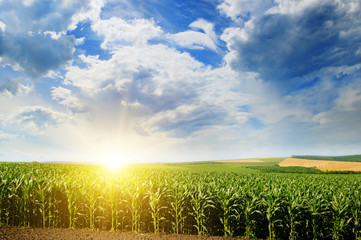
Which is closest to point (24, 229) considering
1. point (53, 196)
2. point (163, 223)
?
point (53, 196)

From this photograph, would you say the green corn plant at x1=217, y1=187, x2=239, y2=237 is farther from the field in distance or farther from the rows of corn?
the field in distance

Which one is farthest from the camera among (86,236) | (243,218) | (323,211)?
(323,211)

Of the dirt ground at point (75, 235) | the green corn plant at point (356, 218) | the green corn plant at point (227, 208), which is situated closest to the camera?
the dirt ground at point (75, 235)

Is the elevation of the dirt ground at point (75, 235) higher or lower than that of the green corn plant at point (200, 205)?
lower

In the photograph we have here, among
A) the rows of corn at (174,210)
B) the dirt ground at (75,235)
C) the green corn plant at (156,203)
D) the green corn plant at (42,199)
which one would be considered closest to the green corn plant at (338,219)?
the rows of corn at (174,210)

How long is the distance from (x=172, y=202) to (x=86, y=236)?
396cm

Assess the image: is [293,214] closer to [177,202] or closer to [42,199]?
[177,202]

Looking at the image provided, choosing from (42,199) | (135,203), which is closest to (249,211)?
(135,203)

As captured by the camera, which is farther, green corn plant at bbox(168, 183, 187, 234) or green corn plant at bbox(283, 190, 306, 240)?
green corn plant at bbox(168, 183, 187, 234)

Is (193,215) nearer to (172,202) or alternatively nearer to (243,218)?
(172,202)

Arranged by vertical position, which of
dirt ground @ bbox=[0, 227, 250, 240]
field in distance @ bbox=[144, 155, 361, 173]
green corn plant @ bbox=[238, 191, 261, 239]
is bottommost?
field in distance @ bbox=[144, 155, 361, 173]

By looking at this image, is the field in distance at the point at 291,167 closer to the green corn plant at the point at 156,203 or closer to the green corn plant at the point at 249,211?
the green corn plant at the point at 249,211

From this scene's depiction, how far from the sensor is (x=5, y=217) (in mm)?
10719

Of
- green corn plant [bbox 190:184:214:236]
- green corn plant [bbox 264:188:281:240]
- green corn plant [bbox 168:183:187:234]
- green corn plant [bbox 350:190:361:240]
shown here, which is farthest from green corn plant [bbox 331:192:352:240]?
green corn plant [bbox 168:183:187:234]
